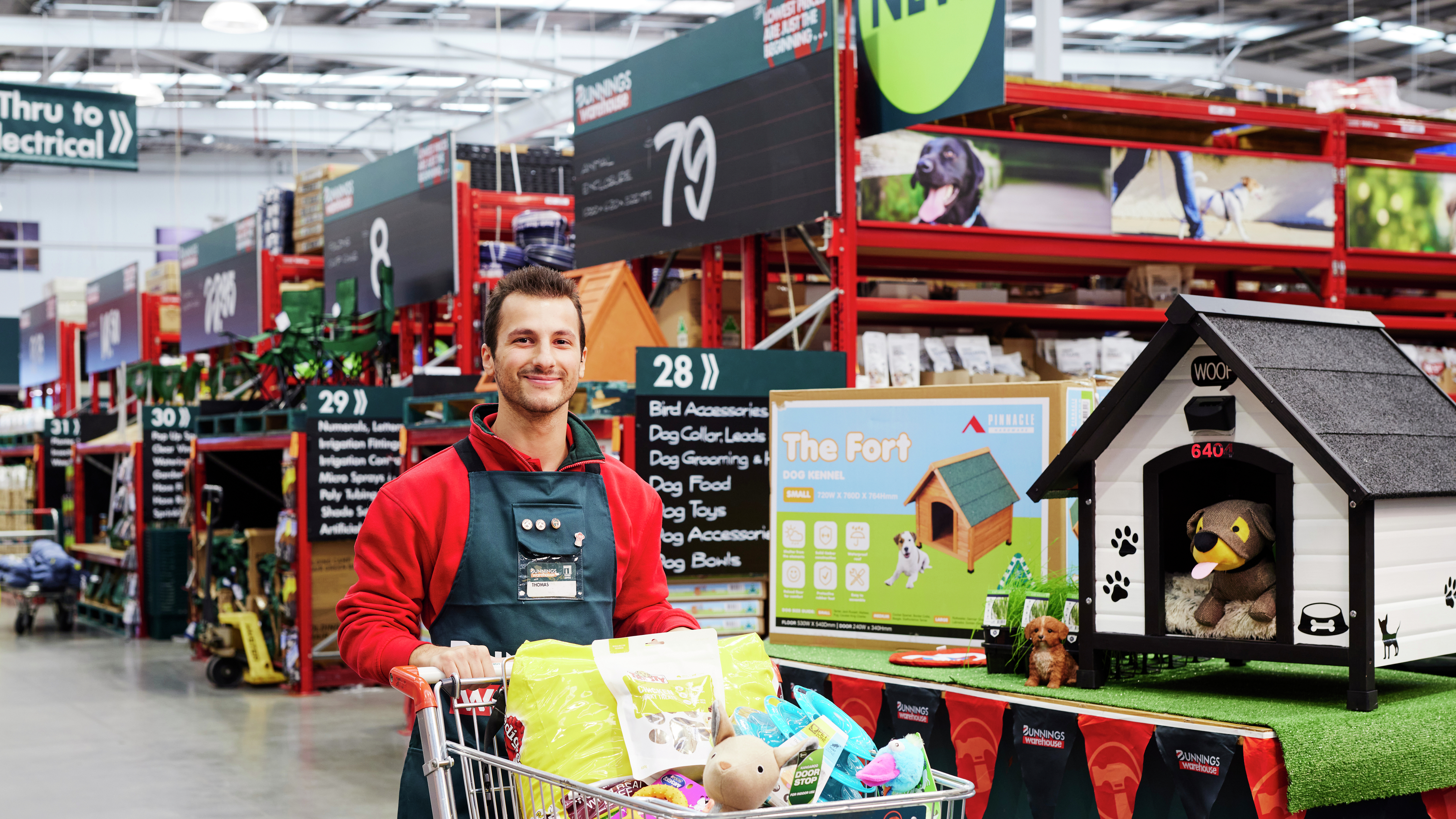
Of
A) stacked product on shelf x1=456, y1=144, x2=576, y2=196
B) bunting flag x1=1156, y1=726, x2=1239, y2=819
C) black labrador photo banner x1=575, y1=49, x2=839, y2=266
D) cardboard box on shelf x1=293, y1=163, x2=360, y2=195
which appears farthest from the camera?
cardboard box on shelf x1=293, y1=163, x2=360, y2=195

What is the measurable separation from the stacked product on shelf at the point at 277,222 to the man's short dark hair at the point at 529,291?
1007 cm

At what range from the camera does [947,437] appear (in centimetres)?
323

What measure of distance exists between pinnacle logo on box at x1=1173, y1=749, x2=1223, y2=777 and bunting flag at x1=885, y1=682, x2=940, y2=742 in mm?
588

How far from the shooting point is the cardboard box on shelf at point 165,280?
49.6 feet

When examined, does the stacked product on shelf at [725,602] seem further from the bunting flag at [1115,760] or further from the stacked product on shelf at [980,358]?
the bunting flag at [1115,760]

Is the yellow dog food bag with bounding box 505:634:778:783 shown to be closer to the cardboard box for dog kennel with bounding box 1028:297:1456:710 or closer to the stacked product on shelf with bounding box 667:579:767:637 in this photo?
the cardboard box for dog kennel with bounding box 1028:297:1456:710

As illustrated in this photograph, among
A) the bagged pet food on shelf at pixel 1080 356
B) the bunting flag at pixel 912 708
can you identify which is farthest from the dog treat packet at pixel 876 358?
the bunting flag at pixel 912 708

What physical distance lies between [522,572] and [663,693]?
45 centimetres

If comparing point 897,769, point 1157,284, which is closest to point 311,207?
point 1157,284

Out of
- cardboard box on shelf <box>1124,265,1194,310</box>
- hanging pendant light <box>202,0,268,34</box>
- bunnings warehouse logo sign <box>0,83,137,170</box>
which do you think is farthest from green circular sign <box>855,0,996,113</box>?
hanging pendant light <box>202,0,268,34</box>

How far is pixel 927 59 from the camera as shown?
5145mm

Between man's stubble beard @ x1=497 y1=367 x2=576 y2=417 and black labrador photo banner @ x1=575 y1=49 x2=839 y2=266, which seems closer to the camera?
man's stubble beard @ x1=497 y1=367 x2=576 y2=417

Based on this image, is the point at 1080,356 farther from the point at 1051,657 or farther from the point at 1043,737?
the point at 1043,737

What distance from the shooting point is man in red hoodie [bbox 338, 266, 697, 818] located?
7.16 ft
